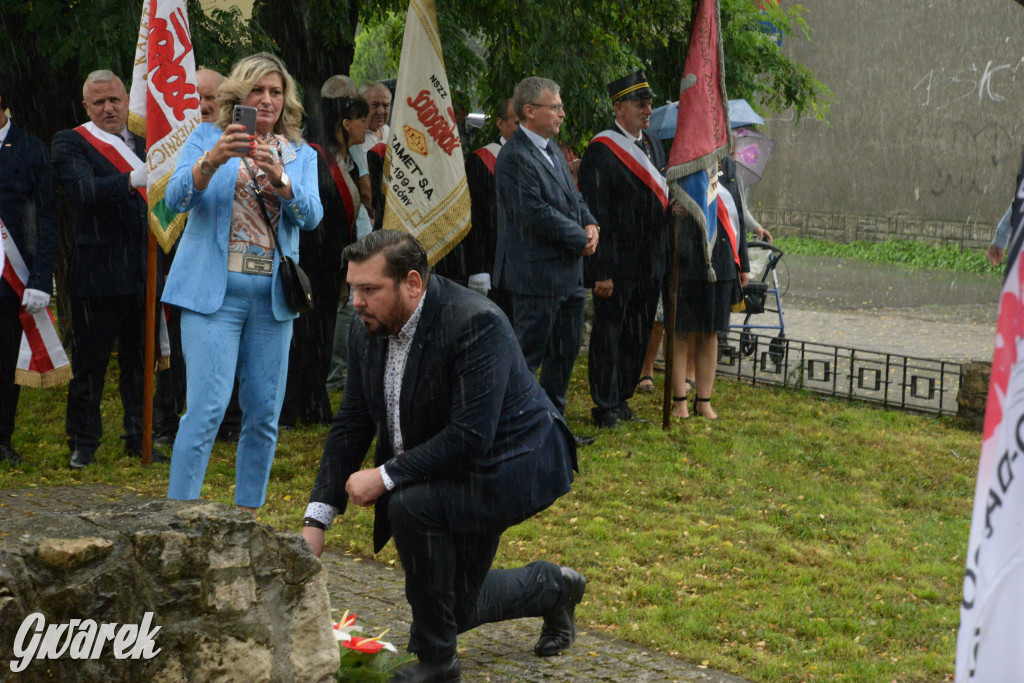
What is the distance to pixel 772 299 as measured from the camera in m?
16.8

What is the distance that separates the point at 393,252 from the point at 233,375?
1.63 m

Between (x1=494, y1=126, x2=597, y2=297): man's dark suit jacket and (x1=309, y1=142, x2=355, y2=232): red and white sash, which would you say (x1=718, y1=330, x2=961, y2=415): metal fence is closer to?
(x1=494, y1=126, x2=597, y2=297): man's dark suit jacket

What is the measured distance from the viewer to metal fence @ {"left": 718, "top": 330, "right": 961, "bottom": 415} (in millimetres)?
9586

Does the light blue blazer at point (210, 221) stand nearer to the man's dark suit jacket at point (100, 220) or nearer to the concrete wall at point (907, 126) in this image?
the man's dark suit jacket at point (100, 220)

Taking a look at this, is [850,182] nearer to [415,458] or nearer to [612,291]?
[612,291]

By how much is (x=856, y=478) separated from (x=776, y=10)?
26.3 feet

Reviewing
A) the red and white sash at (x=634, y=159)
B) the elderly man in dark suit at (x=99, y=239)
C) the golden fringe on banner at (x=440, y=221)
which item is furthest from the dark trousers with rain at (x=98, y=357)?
the red and white sash at (x=634, y=159)

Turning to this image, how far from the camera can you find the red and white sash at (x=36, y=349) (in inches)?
270

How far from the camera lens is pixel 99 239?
22.8 feet

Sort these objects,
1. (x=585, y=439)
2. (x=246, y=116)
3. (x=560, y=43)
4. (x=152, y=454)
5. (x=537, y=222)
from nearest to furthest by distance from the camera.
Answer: (x=246, y=116)
(x=152, y=454)
(x=537, y=222)
(x=585, y=439)
(x=560, y=43)

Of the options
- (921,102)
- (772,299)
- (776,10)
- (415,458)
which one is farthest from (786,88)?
(415,458)

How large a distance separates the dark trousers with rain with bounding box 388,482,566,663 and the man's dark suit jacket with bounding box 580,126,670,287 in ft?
15.1

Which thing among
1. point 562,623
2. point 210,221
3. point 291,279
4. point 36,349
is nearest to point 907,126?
point 36,349

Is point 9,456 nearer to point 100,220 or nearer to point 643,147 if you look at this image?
point 100,220
